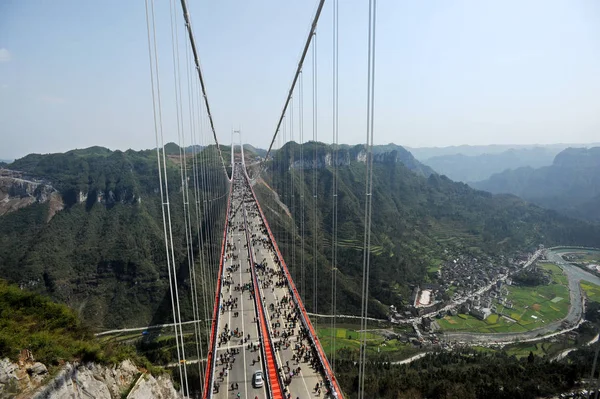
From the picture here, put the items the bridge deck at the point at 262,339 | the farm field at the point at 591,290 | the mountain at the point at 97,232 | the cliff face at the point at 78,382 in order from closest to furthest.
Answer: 1. the cliff face at the point at 78,382
2. the bridge deck at the point at 262,339
3. the mountain at the point at 97,232
4. the farm field at the point at 591,290

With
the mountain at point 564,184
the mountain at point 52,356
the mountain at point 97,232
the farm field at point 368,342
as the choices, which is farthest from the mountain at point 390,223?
the mountain at point 52,356

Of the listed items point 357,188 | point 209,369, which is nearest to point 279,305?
point 209,369

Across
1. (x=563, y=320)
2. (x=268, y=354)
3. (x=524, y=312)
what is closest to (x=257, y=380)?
(x=268, y=354)

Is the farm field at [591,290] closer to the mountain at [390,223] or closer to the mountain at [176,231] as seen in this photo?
the mountain at [390,223]

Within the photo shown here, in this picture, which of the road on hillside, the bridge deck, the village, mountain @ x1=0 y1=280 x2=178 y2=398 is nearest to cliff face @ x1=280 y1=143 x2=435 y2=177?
the village

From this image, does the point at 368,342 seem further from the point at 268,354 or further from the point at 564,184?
the point at 564,184

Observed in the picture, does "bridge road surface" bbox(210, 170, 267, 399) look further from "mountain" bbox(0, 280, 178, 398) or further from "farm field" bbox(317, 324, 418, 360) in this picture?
"farm field" bbox(317, 324, 418, 360)
